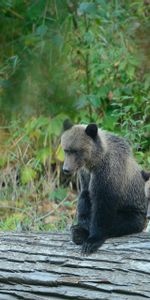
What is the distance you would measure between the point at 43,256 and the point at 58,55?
1.79m

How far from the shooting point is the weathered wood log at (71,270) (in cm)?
532

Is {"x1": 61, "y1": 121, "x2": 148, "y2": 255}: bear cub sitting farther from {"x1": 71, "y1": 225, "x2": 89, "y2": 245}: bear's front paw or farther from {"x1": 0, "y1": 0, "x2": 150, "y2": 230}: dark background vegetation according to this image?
{"x1": 0, "y1": 0, "x2": 150, "y2": 230}: dark background vegetation

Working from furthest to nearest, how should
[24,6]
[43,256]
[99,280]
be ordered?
1. [24,6]
2. [43,256]
3. [99,280]

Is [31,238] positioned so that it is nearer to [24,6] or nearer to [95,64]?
[24,6]

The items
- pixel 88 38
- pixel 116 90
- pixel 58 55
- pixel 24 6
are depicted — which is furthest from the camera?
pixel 116 90

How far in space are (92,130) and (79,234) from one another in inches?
31.3

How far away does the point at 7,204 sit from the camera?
9.38 m

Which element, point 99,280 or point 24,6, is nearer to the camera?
point 99,280

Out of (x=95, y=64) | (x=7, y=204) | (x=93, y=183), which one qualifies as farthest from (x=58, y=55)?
(x=7, y=204)

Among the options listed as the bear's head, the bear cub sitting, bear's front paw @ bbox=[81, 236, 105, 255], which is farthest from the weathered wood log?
the bear's head

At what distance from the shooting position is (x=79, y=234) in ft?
19.9

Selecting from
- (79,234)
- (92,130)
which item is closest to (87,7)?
(92,130)

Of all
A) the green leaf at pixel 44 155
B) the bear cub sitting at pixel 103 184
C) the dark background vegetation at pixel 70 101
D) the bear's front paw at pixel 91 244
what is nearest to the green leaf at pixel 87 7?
the dark background vegetation at pixel 70 101

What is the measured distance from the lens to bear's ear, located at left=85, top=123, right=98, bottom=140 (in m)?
6.12
